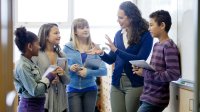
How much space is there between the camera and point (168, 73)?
6.98 feet

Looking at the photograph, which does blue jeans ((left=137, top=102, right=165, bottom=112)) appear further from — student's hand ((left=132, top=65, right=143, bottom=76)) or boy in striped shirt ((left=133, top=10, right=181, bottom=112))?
student's hand ((left=132, top=65, right=143, bottom=76))

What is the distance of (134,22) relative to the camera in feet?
8.29

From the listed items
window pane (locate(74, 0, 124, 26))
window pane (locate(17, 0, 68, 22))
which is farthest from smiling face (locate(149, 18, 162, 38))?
window pane (locate(17, 0, 68, 22))

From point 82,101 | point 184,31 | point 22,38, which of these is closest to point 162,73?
point 184,31

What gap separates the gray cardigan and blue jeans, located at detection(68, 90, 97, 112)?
255mm

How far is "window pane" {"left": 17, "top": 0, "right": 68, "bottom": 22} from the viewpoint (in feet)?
14.1

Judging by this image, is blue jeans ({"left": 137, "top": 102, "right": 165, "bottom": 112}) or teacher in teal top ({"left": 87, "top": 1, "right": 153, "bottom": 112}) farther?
teacher in teal top ({"left": 87, "top": 1, "right": 153, "bottom": 112})

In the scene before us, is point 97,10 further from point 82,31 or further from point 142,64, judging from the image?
point 142,64

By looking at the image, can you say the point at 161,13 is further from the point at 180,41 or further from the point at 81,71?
the point at 81,71

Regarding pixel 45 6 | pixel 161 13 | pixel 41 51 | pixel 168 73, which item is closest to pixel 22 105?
pixel 41 51

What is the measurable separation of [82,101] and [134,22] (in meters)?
0.91

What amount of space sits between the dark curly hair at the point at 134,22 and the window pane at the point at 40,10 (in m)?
2.02

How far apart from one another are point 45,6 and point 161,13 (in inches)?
98.0

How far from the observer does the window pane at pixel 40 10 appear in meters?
4.30
